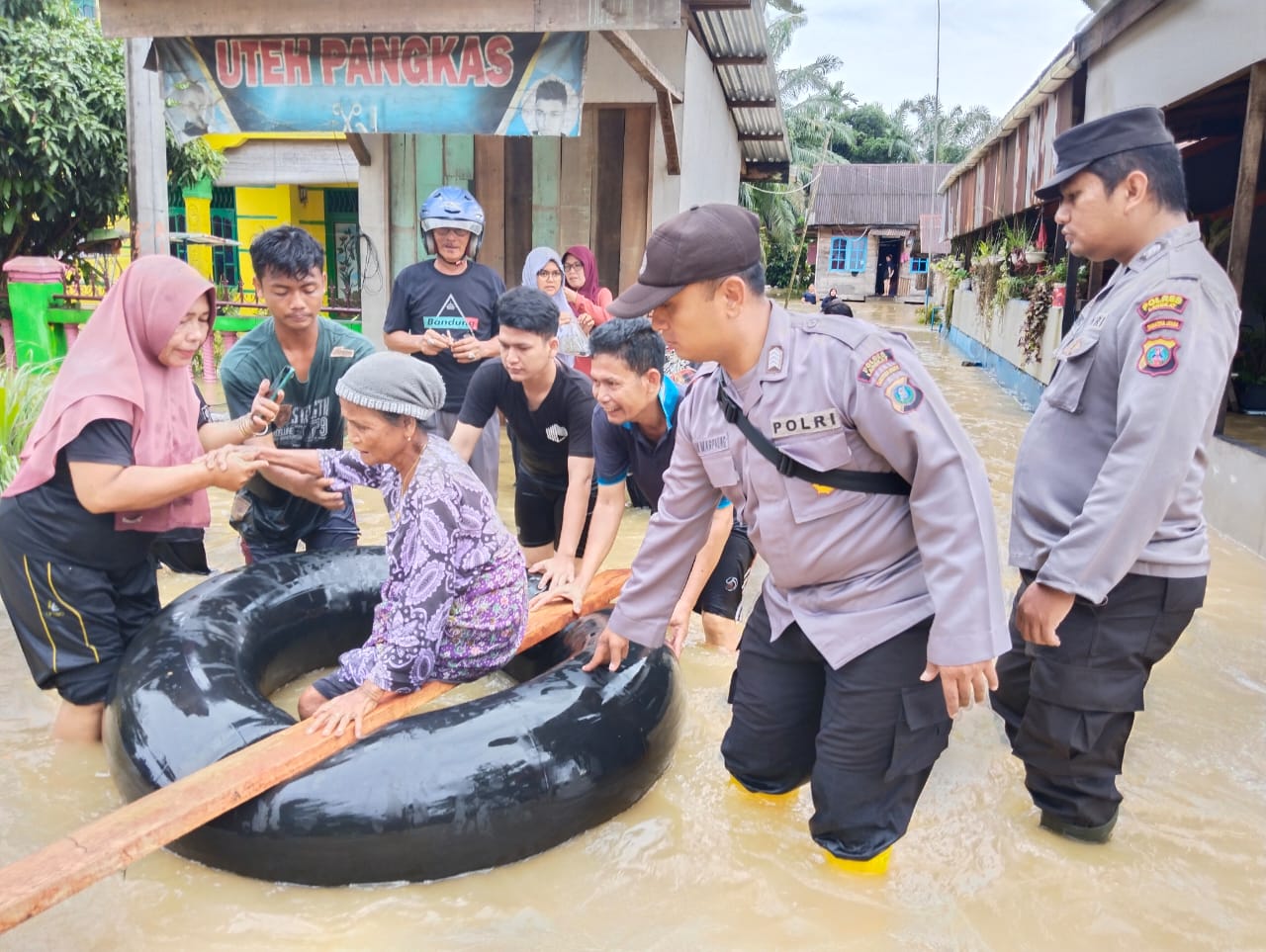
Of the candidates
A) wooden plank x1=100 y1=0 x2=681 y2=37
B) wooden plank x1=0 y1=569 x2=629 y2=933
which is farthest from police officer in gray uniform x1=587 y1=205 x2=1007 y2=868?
wooden plank x1=100 y1=0 x2=681 y2=37

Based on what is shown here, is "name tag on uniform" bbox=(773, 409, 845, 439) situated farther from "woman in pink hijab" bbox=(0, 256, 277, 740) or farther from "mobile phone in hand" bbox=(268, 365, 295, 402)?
"mobile phone in hand" bbox=(268, 365, 295, 402)

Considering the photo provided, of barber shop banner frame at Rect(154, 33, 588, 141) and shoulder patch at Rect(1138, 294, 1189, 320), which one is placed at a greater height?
barber shop banner frame at Rect(154, 33, 588, 141)

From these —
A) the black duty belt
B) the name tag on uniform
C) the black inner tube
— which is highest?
the name tag on uniform

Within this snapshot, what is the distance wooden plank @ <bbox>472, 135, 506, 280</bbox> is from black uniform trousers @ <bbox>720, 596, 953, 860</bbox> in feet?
18.9

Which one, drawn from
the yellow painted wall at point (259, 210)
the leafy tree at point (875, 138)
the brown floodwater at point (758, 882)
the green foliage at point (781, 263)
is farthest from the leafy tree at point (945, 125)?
the brown floodwater at point (758, 882)

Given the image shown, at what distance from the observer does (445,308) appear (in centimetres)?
485

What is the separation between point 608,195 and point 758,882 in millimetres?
5934

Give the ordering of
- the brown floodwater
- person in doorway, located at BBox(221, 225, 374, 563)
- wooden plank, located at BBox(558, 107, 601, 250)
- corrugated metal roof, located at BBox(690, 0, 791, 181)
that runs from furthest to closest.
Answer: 1. wooden plank, located at BBox(558, 107, 601, 250)
2. corrugated metal roof, located at BBox(690, 0, 791, 181)
3. person in doorway, located at BBox(221, 225, 374, 563)
4. the brown floodwater

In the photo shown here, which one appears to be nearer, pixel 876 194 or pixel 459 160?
→ pixel 459 160

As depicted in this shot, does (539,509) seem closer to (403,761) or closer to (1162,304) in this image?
(403,761)

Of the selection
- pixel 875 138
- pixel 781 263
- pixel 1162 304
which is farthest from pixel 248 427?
pixel 875 138

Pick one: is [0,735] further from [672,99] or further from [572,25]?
[672,99]

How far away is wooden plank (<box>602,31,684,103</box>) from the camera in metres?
5.56

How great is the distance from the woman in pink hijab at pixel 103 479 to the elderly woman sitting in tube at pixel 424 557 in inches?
26.1
